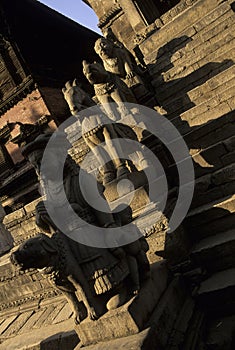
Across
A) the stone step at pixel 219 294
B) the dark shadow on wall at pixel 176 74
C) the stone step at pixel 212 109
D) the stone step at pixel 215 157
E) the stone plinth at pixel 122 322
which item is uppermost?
the dark shadow on wall at pixel 176 74

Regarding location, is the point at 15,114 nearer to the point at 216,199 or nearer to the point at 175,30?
the point at 175,30

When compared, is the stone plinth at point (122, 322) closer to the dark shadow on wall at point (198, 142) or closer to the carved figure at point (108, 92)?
the dark shadow on wall at point (198, 142)

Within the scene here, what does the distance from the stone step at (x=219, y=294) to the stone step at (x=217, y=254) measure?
16cm

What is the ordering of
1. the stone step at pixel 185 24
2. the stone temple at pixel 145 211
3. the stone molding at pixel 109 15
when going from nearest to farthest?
the stone temple at pixel 145 211 < the stone step at pixel 185 24 < the stone molding at pixel 109 15

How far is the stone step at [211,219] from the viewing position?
3.97 metres

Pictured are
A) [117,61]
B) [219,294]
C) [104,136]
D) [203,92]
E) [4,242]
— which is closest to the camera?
[219,294]

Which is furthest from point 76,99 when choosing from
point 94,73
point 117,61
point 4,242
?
point 4,242

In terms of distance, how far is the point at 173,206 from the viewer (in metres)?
4.33

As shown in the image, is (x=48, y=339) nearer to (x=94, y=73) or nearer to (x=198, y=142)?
(x=198, y=142)

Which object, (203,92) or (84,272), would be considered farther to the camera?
(203,92)

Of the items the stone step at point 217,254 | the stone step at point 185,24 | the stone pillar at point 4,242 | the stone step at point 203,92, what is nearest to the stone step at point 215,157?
the stone step at point 217,254

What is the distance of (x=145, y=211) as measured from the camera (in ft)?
14.1

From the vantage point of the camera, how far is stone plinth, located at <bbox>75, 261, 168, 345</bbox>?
8.34 feet

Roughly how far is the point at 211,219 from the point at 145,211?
972 mm
